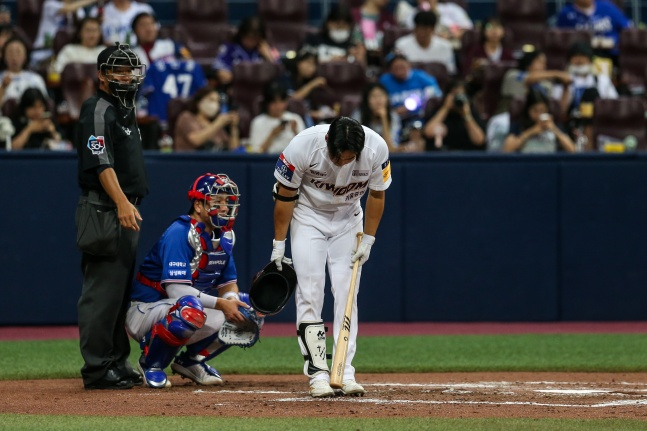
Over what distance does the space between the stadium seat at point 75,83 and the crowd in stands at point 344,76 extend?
15 millimetres

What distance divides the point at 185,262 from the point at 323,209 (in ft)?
2.95

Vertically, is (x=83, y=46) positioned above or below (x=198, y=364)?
above

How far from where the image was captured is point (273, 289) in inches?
283

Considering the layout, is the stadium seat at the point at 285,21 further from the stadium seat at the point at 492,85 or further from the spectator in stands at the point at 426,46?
the stadium seat at the point at 492,85

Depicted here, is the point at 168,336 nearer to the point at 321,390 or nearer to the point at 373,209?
the point at 321,390

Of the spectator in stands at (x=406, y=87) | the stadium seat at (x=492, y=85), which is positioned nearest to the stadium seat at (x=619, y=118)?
the stadium seat at (x=492, y=85)

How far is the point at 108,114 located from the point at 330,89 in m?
6.37

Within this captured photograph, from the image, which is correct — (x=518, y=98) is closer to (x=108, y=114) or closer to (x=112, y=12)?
(x=112, y=12)

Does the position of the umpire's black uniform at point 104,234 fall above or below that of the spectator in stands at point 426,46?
below

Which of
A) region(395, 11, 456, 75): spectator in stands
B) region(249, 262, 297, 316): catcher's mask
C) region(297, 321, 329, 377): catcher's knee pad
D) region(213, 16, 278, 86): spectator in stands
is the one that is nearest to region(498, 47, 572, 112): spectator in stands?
region(395, 11, 456, 75): spectator in stands

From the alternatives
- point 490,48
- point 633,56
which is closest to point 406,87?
point 490,48

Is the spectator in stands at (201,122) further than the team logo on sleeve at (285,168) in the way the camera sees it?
Yes

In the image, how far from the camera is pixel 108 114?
23.3 ft

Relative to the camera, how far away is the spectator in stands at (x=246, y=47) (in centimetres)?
1341
